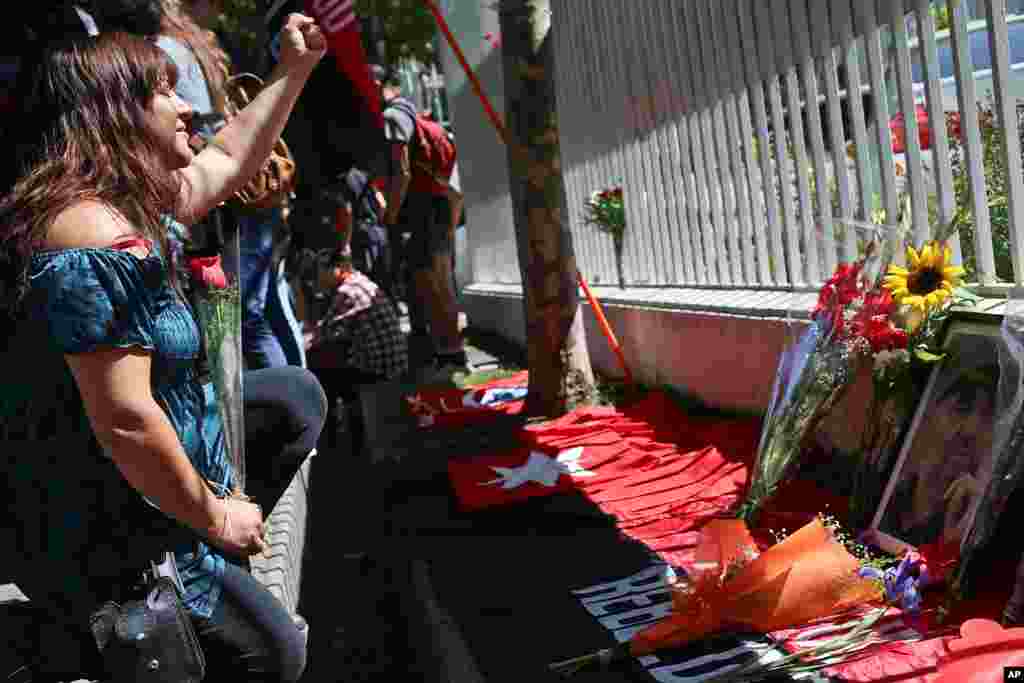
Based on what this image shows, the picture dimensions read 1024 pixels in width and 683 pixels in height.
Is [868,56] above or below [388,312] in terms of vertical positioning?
above

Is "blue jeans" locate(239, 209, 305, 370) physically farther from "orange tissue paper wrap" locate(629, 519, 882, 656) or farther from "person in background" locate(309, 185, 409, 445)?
"orange tissue paper wrap" locate(629, 519, 882, 656)

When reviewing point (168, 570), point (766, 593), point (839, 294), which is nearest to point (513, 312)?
point (839, 294)

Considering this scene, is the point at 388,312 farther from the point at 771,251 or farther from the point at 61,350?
the point at 61,350

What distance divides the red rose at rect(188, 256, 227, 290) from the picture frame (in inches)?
81.0

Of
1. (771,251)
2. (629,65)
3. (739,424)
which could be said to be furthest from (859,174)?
(629,65)

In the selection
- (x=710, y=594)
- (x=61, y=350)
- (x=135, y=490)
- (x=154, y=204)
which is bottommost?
(x=710, y=594)

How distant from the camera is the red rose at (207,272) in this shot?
3.03 meters

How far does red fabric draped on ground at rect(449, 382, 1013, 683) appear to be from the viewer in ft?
14.1

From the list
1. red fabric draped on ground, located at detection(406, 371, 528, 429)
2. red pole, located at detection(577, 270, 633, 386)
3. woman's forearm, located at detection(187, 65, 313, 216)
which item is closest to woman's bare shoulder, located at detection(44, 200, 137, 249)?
woman's forearm, located at detection(187, 65, 313, 216)

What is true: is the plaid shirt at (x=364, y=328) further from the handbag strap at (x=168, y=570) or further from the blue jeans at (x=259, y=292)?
the handbag strap at (x=168, y=570)

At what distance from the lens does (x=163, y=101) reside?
2.46 meters

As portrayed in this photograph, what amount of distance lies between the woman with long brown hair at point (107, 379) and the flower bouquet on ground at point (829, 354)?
219cm

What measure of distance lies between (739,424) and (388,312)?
241cm

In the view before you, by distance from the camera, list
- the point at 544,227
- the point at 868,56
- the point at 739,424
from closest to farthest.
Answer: the point at 868,56
the point at 739,424
the point at 544,227
